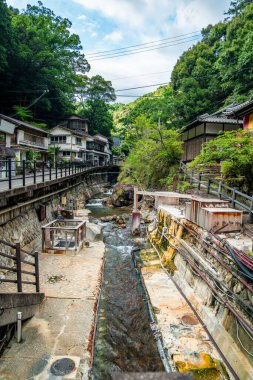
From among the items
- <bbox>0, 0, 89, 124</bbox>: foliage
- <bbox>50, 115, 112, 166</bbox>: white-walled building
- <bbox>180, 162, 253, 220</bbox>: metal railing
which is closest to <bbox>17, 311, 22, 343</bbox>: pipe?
<bbox>180, 162, 253, 220</bbox>: metal railing

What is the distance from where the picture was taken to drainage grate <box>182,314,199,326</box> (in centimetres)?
788

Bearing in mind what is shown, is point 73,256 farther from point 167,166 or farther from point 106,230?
point 167,166

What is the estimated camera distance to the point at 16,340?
6770 mm

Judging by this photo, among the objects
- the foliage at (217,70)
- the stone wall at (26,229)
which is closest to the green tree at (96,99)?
the foliage at (217,70)

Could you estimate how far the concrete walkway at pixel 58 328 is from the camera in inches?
232

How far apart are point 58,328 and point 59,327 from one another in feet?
0.16

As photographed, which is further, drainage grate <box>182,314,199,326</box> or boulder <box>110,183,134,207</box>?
boulder <box>110,183,134,207</box>

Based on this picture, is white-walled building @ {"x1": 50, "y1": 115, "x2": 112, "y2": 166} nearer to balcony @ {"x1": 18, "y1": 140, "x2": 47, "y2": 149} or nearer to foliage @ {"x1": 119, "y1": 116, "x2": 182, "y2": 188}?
balcony @ {"x1": 18, "y1": 140, "x2": 47, "y2": 149}

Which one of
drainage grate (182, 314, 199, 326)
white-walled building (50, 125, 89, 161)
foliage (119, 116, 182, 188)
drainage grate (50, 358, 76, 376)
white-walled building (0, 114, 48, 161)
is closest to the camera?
drainage grate (50, 358, 76, 376)

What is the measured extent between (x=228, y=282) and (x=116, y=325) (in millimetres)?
4130

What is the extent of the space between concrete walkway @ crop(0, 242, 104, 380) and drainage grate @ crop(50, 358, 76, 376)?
9 centimetres

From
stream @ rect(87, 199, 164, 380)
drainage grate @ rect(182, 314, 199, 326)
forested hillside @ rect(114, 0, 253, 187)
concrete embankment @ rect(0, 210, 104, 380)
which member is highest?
forested hillside @ rect(114, 0, 253, 187)

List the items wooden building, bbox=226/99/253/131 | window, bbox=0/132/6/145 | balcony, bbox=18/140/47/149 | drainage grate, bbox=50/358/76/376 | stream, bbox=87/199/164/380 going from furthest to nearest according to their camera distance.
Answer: balcony, bbox=18/140/47/149, window, bbox=0/132/6/145, wooden building, bbox=226/99/253/131, stream, bbox=87/199/164/380, drainage grate, bbox=50/358/76/376

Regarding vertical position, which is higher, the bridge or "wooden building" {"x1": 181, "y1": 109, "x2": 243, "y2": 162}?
"wooden building" {"x1": 181, "y1": 109, "x2": 243, "y2": 162}
